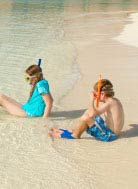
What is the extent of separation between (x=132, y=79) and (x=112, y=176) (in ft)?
15.3

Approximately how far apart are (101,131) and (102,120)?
0.49 ft

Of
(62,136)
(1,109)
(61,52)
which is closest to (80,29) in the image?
(61,52)

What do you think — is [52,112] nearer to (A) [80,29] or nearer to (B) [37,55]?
(B) [37,55]

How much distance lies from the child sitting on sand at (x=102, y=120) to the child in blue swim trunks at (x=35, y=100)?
74 centimetres

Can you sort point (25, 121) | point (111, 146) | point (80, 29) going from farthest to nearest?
1. point (80, 29)
2. point (25, 121)
3. point (111, 146)

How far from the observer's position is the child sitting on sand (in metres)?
5.76

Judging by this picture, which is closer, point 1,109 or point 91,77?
point 1,109

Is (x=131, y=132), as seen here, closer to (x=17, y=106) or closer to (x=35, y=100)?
(x=35, y=100)

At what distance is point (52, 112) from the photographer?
7328 mm

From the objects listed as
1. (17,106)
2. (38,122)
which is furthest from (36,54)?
(38,122)

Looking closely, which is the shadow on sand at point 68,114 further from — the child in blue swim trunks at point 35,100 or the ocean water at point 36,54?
the ocean water at point 36,54

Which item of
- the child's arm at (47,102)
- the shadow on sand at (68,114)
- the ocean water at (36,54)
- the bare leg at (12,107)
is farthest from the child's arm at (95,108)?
the ocean water at (36,54)

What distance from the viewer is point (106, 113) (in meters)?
5.95

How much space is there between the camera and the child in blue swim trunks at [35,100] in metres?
6.66
